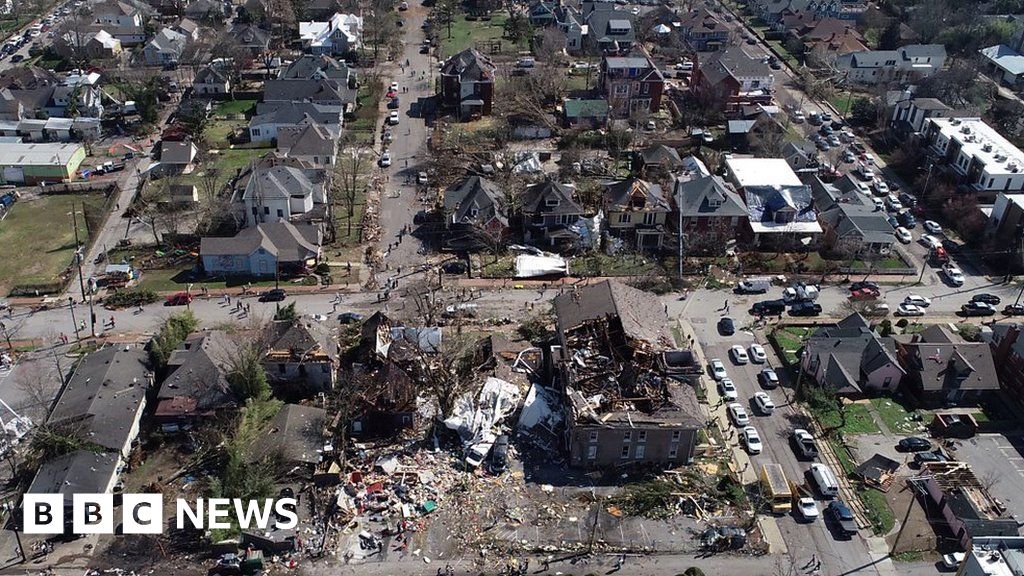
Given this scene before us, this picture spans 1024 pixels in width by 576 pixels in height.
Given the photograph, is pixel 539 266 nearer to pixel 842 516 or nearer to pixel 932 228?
pixel 842 516

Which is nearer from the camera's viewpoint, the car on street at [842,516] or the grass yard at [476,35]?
the car on street at [842,516]

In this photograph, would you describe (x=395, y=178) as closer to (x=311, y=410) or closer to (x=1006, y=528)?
(x=311, y=410)

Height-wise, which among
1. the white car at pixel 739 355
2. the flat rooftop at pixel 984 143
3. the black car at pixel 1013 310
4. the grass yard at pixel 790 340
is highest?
the flat rooftop at pixel 984 143

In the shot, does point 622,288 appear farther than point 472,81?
No

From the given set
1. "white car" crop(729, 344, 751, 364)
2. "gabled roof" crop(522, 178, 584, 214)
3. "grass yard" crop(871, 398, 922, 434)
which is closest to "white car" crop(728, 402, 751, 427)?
"white car" crop(729, 344, 751, 364)

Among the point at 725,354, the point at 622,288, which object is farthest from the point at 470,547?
the point at 725,354

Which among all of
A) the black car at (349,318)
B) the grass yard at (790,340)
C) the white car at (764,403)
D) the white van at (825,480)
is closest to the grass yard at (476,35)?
the black car at (349,318)

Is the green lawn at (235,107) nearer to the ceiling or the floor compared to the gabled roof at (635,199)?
nearer to the floor

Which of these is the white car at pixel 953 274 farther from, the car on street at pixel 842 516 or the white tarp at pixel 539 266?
the white tarp at pixel 539 266
